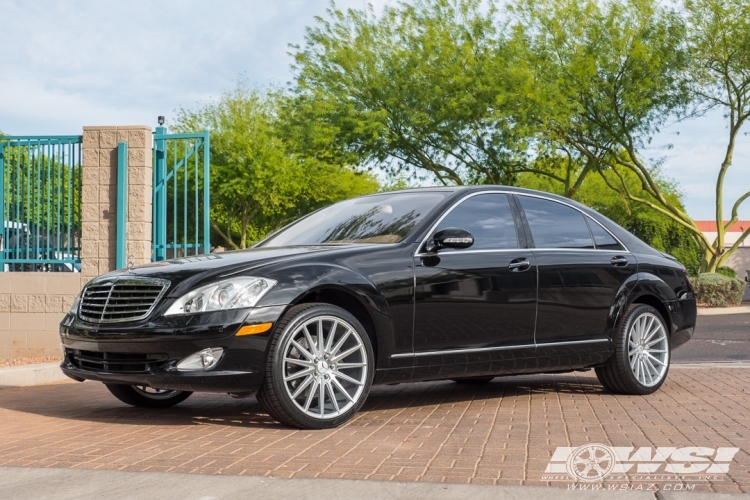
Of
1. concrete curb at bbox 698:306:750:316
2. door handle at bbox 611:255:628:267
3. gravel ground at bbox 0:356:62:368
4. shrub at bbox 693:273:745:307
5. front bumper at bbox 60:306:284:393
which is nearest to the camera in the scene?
front bumper at bbox 60:306:284:393

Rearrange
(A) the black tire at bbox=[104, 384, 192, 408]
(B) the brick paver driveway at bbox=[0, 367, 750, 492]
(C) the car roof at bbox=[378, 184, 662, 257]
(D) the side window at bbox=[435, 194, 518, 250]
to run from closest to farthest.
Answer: (B) the brick paver driveway at bbox=[0, 367, 750, 492] < (D) the side window at bbox=[435, 194, 518, 250] < (A) the black tire at bbox=[104, 384, 192, 408] < (C) the car roof at bbox=[378, 184, 662, 257]

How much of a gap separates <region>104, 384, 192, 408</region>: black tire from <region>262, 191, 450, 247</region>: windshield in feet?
4.50

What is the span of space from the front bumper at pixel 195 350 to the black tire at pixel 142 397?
1139mm

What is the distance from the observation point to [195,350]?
20.2 feet

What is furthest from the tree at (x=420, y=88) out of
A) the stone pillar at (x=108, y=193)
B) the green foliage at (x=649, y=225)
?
the stone pillar at (x=108, y=193)

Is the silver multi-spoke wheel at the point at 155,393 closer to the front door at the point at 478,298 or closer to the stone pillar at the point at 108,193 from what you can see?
the front door at the point at 478,298

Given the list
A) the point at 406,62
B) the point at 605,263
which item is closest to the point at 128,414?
the point at 605,263

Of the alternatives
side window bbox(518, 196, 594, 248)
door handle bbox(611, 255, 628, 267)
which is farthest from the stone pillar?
door handle bbox(611, 255, 628, 267)

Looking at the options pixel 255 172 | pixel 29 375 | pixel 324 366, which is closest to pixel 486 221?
pixel 324 366

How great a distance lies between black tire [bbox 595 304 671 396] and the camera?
8.35m

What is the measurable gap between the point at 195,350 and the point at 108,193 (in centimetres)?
767

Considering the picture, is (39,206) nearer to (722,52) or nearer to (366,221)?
(366,221)

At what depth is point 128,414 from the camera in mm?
7402

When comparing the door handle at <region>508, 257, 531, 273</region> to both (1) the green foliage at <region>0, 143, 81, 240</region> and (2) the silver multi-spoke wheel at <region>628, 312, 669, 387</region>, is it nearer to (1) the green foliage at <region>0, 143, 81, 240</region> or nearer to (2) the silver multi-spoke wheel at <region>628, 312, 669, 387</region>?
→ (2) the silver multi-spoke wheel at <region>628, 312, 669, 387</region>
